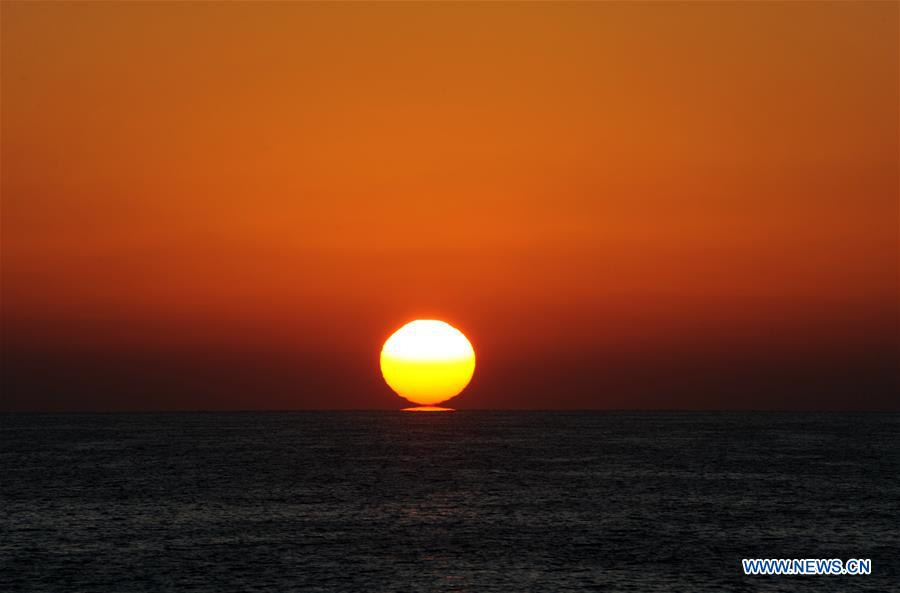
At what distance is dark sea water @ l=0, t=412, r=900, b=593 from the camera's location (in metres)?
54.2

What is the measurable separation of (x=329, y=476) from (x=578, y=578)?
65526mm

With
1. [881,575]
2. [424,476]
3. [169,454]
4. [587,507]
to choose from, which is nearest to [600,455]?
[424,476]

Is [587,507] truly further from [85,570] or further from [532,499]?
[85,570]

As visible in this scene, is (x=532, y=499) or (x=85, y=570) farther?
(x=532, y=499)

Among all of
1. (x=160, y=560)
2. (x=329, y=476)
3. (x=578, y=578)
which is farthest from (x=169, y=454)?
(x=578, y=578)

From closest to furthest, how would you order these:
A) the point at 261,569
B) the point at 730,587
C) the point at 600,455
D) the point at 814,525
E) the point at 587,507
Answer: the point at 730,587, the point at 261,569, the point at 814,525, the point at 587,507, the point at 600,455

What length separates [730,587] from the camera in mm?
52406

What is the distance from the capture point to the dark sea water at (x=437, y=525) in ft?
178

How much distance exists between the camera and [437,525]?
73.5m

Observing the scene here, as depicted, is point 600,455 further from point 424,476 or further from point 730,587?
point 730,587

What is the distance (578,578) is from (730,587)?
717 cm

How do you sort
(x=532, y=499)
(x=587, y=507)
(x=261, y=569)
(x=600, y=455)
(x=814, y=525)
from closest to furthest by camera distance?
(x=261, y=569)
(x=814, y=525)
(x=587, y=507)
(x=532, y=499)
(x=600, y=455)

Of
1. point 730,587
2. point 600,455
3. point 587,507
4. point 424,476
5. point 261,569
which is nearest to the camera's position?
point 730,587

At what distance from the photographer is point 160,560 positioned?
58.8 meters
